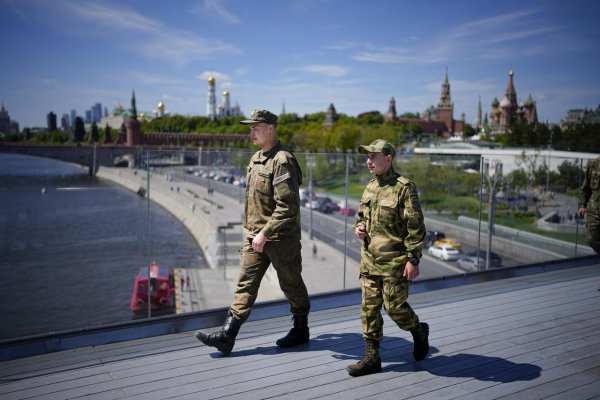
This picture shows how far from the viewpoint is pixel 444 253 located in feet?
66.8

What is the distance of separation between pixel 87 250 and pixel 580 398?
3116 cm

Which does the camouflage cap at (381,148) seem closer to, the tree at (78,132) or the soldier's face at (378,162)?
the soldier's face at (378,162)

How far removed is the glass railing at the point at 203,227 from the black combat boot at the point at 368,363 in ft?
5.46

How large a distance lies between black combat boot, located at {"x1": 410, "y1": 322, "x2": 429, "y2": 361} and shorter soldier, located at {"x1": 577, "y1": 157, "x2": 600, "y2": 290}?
2.86m

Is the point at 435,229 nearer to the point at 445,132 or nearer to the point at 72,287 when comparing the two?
the point at 72,287

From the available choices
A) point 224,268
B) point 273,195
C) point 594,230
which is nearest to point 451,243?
point 224,268

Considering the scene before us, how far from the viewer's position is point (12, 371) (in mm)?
3473

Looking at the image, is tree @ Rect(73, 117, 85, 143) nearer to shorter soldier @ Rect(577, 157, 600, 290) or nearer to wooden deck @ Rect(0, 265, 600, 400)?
wooden deck @ Rect(0, 265, 600, 400)

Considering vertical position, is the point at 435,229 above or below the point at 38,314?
above

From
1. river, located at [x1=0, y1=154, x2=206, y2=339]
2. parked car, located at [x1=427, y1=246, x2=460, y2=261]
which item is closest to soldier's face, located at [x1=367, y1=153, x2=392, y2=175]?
river, located at [x1=0, y1=154, x2=206, y2=339]

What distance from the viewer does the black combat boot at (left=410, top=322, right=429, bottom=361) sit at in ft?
11.8

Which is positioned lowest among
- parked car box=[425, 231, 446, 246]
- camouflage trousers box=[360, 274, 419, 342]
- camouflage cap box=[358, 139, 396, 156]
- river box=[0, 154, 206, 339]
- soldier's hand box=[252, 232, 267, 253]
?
river box=[0, 154, 206, 339]

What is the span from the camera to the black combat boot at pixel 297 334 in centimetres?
396

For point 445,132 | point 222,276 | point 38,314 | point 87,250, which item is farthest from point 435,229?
point 445,132
